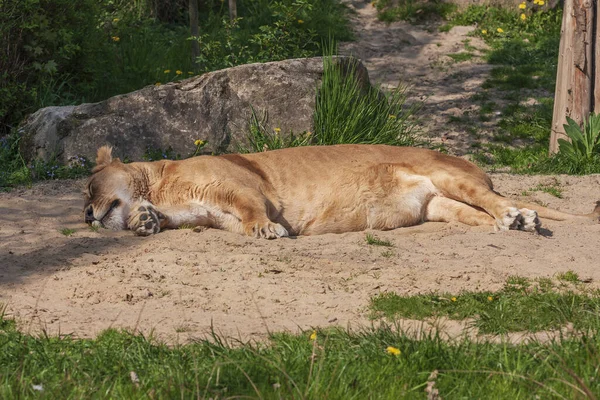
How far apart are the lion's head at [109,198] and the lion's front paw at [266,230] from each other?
107 centimetres

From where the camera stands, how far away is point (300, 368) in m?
3.95

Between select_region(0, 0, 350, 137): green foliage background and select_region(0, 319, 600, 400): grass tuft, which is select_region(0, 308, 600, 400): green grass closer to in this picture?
select_region(0, 319, 600, 400): grass tuft

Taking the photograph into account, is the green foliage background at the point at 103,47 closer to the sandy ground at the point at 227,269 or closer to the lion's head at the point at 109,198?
the sandy ground at the point at 227,269

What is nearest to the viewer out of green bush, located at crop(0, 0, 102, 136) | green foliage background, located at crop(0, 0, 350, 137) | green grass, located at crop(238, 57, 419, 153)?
green grass, located at crop(238, 57, 419, 153)

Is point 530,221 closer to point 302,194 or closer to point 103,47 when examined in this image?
point 302,194

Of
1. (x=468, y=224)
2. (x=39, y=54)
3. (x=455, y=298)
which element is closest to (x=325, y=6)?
(x=39, y=54)

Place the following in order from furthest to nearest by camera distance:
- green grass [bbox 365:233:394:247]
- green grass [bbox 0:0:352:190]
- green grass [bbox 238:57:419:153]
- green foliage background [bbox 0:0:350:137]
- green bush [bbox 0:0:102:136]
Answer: green foliage background [bbox 0:0:350:137]
green bush [bbox 0:0:102:136]
green grass [bbox 0:0:352:190]
green grass [bbox 238:57:419:153]
green grass [bbox 365:233:394:247]

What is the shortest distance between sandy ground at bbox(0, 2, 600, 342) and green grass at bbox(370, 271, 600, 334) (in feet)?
0.63

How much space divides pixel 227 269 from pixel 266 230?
99cm

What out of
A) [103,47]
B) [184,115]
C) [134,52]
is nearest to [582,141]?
[184,115]

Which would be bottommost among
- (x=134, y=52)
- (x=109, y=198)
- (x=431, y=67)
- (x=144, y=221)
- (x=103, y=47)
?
(x=144, y=221)

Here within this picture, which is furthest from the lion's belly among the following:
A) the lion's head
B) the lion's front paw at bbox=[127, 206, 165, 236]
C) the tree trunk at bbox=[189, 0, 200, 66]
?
the tree trunk at bbox=[189, 0, 200, 66]

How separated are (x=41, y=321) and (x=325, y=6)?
1144 centimetres

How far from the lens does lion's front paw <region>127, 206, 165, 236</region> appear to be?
7.10 meters
